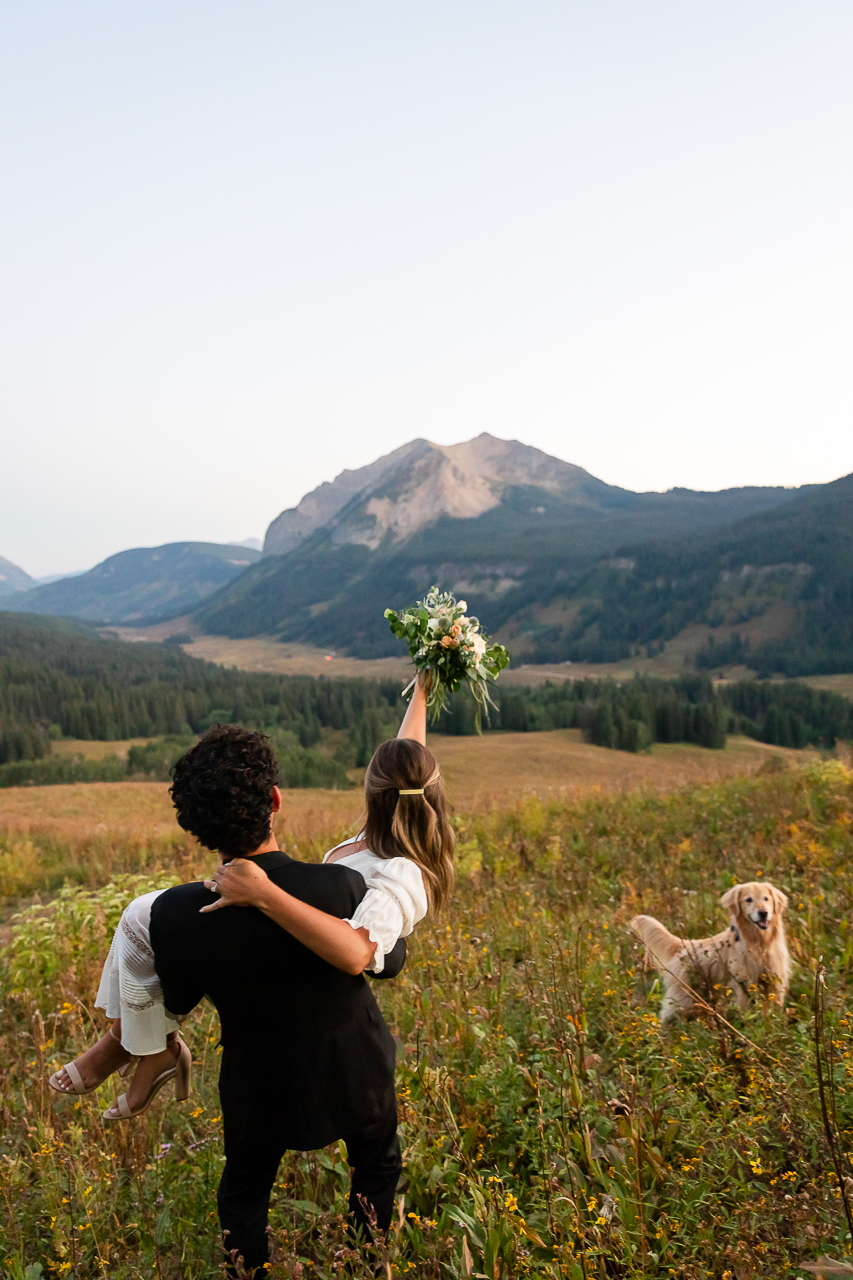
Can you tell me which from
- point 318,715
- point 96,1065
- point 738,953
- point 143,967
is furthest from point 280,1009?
point 318,715

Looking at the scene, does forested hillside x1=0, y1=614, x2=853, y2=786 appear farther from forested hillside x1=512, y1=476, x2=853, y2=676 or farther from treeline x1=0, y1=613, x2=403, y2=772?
forested hillside x1=512, y1=476, x2=853, y2=676

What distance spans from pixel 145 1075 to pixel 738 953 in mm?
3578

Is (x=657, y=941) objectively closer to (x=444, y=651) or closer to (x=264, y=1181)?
(x=444, y=651)

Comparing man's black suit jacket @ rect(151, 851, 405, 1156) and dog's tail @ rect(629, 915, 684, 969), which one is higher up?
man's black suit jacket @ rect(151, 851, 405, 1156)

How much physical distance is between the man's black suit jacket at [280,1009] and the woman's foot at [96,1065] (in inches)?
10.3

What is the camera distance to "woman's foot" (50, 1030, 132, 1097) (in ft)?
7.02

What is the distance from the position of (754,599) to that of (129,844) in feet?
630

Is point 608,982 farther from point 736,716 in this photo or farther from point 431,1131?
point 736,716

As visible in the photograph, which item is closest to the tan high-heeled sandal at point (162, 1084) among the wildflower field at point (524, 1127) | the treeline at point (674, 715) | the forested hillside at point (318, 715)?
the wildflower field at point (524, 1127)

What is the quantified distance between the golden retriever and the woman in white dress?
8.23 ft

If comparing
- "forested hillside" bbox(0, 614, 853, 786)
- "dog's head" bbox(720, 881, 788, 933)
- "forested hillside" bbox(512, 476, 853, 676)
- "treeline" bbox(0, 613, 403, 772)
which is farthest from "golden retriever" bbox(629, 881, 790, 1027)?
"forested hillside" bbox(512, 476, 853, 676)

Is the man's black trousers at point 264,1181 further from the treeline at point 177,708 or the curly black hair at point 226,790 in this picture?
the treeline at point 177,708

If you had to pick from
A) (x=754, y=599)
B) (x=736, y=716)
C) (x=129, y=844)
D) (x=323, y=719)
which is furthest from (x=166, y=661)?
(x=129, y=844)

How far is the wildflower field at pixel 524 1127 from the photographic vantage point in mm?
2377
